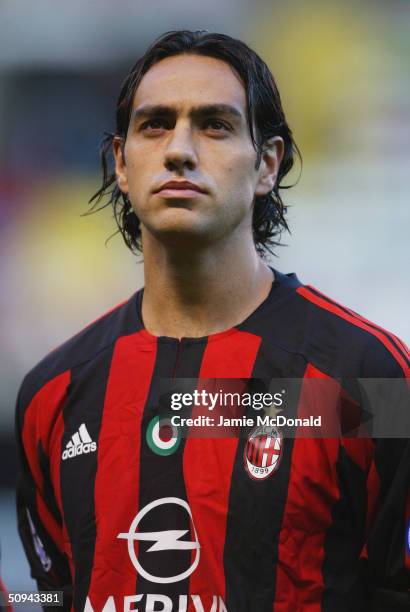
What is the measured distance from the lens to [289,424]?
251 centimetres

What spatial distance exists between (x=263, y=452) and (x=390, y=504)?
33cm

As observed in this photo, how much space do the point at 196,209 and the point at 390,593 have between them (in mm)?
1060

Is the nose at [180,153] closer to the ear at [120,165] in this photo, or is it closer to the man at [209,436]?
the man at [209,436]

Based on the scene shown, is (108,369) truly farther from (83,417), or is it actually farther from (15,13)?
Result: (15,13)

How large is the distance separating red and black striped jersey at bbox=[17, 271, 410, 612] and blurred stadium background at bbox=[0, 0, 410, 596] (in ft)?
10.00

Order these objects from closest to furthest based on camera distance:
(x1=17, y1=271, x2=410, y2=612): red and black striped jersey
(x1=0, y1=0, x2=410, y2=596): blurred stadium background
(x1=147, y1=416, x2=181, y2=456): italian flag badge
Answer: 1. (x1=17, y1=271, x2=410, y2=612): red and black striped jersey
2. (x1=147, y1=416, x2=181, y2=456): italian flag badge
3. (x1=0, y1=0, x2=410, y2=596): blurred stadium background

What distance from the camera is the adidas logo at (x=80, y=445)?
2.64 meters

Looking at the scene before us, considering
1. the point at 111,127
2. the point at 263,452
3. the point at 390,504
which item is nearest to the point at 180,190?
the point at 263,452

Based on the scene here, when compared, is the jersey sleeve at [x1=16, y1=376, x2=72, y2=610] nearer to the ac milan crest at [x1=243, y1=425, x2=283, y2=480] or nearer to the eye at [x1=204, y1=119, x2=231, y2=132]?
the ac milan crest at [x1=243, y1=425, x2=283, y2=480]

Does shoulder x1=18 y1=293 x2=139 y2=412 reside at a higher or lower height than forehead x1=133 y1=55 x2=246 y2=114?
lower

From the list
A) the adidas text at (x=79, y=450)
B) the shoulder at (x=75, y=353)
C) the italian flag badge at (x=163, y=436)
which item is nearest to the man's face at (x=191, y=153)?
the shoulder at (x=75, y=353)

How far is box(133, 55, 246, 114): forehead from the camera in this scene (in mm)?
2621

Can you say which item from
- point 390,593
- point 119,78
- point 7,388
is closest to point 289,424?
point 390,593

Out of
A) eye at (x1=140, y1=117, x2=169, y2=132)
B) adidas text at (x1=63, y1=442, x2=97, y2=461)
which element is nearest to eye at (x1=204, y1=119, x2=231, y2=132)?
eye at (x1=140, y1=117, x2=169, y2=132)
